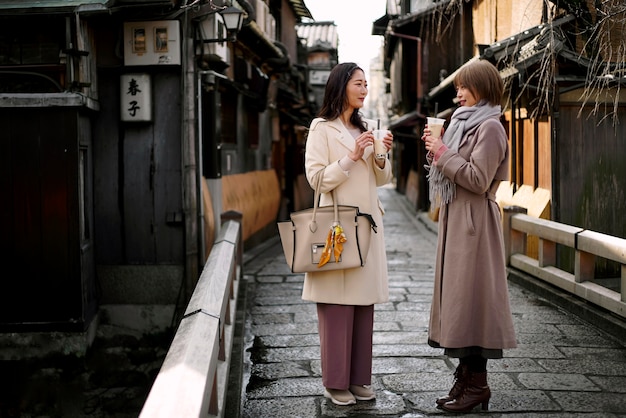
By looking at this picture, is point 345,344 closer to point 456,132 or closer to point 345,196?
point 345,196

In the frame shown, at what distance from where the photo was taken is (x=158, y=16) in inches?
426

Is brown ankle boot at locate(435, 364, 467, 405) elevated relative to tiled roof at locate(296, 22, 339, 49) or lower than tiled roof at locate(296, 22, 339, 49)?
lower

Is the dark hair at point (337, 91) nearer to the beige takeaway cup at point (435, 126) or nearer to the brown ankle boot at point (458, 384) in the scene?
the beige takeaway cup at point (435, 126)

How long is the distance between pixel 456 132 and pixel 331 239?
3.76 feet

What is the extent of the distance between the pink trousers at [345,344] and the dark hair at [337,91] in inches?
54.1

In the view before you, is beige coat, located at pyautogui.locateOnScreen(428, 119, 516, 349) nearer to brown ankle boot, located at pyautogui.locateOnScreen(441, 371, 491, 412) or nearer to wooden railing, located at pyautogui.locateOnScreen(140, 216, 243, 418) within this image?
brown ankle boot, located at pyautogui.locateOnScreen(441, 371, 491, 412)

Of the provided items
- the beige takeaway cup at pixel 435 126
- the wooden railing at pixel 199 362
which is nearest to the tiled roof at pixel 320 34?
the wooden railing at pixel 199 362

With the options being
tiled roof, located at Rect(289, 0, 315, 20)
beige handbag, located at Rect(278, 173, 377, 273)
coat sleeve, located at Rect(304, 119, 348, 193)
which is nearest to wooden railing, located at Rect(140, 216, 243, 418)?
beige handbag, located at Rect(278, 173, 377, 273)

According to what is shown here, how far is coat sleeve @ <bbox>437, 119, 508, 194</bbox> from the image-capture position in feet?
16.5

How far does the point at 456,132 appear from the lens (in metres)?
5.23

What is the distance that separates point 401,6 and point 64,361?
2675 centimetres

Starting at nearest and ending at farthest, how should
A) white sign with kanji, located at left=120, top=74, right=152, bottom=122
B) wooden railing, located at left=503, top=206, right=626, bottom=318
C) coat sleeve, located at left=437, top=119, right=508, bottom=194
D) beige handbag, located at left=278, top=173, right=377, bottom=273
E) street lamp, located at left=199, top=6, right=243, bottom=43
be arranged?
coat sleeve, located at left=437, top=119, right=508, bottom=194
beige handbag, located at left=278, top=173, right=377, bottom=273
wooden railing, located at left=503, top=206, right=626, bottom=318
white sign with kanji, located at left=120, top=74, right=152, bottom=122
street lamp, located at left=199, top=6, right=243, bottom=43

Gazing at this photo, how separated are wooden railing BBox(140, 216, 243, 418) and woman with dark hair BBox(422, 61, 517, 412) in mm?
1621

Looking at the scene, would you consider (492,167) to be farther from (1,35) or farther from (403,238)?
(403,238)
